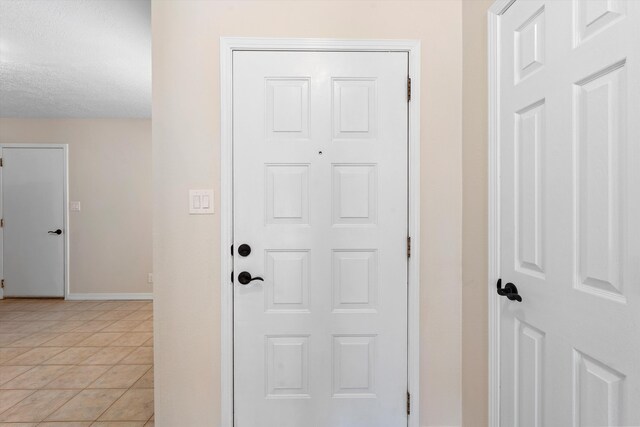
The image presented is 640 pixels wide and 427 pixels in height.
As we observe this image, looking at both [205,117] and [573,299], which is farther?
[205,117]

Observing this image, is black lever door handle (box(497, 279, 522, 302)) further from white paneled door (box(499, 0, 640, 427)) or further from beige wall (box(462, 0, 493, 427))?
beige wall (box(462, 0, 493, 427))

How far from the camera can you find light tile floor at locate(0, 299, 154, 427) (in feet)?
6.89

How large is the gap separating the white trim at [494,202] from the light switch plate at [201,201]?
1278 mm

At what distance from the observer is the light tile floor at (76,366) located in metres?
2.10

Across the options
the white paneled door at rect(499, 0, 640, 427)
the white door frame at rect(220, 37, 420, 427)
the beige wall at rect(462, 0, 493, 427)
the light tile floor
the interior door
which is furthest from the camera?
the interior door

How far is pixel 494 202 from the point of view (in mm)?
1420

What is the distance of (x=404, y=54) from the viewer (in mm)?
1704

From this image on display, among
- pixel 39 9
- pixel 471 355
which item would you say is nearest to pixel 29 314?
pixel 39 9

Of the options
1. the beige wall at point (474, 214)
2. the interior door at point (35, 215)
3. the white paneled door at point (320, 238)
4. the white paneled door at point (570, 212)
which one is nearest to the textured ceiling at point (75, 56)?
the interior door at point (35, 215)

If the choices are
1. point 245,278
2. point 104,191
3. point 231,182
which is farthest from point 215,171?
point 104,191

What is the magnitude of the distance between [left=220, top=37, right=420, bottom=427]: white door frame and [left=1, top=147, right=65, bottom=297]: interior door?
4285mm

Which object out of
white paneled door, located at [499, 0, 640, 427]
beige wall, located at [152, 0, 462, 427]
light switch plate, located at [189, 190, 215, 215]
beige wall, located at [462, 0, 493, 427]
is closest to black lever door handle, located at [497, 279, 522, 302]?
white paneled door, located at [499, 0, 640, 427]

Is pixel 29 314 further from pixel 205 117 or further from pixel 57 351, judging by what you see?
pixel 205 117

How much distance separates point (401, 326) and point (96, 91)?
153 inches
